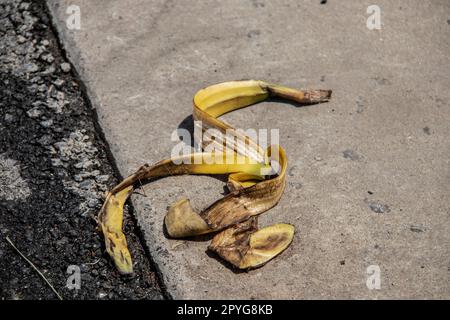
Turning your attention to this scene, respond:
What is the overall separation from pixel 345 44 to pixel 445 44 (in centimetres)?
65

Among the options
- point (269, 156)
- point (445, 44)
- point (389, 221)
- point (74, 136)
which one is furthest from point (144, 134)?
point (445, 44)

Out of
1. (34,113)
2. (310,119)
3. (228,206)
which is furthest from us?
(34,113)

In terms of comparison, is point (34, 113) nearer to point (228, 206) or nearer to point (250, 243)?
point (228, 206)

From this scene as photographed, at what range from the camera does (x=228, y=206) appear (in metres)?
3.35

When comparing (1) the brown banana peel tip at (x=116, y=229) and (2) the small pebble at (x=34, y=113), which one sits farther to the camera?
(2) the small pebble at (x=34, y=113)

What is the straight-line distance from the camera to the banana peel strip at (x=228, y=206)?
322 cm

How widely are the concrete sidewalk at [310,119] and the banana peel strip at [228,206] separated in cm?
6

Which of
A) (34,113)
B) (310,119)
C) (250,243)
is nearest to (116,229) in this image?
(250,243)

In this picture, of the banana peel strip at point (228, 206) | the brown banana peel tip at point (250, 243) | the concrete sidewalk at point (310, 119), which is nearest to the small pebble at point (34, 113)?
the concrete sidewalk at point (310, 119)

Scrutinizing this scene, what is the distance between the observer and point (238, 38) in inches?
175

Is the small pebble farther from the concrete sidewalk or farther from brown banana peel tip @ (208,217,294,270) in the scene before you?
brown banana peel tip @ (208,217,294,270)

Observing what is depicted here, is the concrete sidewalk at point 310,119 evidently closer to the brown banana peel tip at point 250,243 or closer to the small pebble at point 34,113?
the brown banana peel tip at point 250,243

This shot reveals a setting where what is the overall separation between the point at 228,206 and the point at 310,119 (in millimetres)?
878
